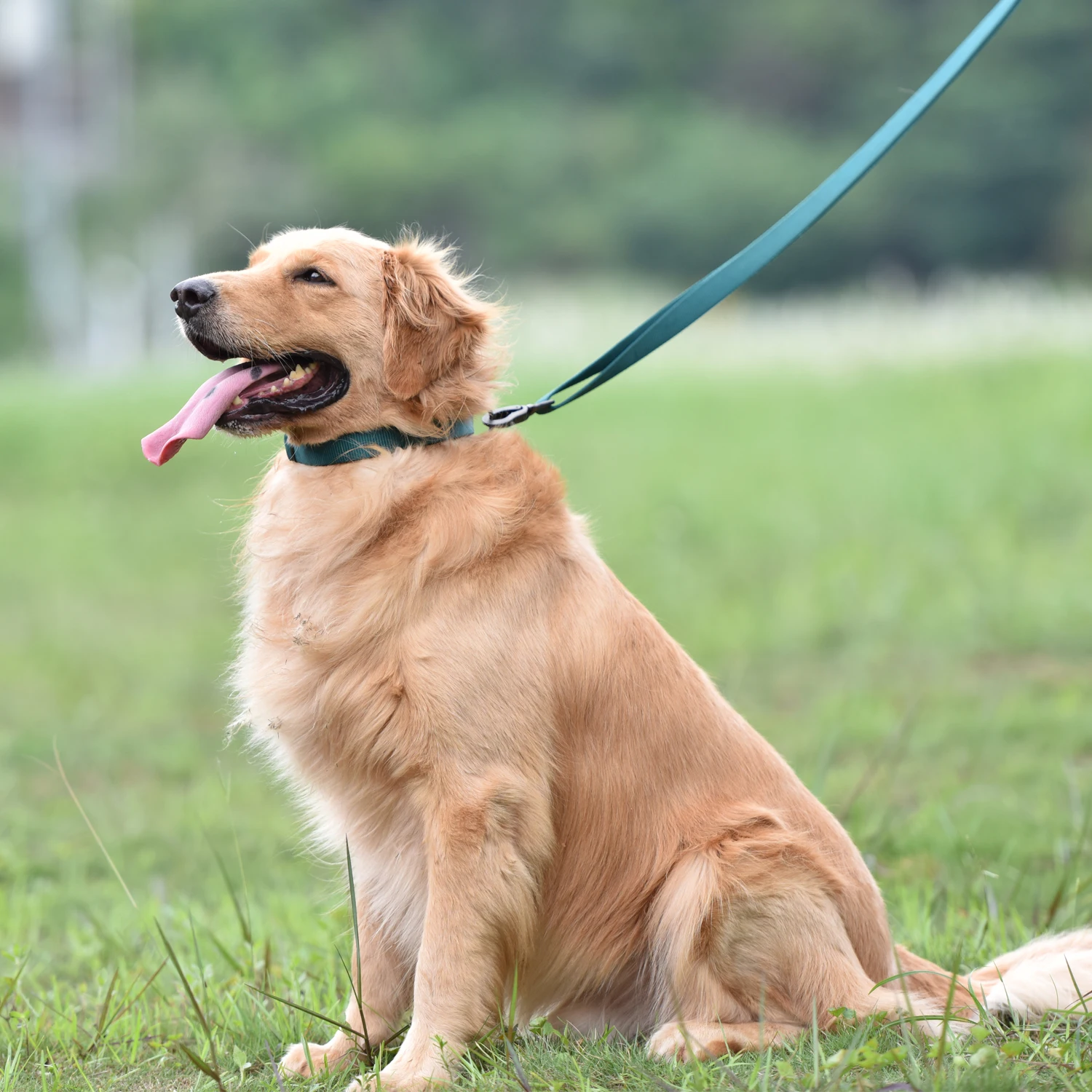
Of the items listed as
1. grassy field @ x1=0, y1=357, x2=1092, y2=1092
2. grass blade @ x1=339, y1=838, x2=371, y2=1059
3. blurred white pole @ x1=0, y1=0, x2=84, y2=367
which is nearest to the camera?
grass blade @ x1=339, y1=838, x2=371, y2=1059

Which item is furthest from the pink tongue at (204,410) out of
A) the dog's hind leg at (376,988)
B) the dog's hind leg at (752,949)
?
the dog's hind leg at (752,949)

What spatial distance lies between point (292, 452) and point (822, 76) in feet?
127

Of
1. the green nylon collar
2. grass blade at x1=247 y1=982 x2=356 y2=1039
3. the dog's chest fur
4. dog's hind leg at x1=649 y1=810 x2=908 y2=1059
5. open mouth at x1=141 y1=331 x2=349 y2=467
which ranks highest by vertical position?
open mouth at x1=141 y1=331 x2=349 y2=467

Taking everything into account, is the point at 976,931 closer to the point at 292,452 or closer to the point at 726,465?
the point at 292,452

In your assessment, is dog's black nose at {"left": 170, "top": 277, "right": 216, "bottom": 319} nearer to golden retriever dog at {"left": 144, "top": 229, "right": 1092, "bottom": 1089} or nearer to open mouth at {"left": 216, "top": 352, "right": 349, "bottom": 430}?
golden retriever dog at {"left": 144, "top": 229, "right": 1092, "bottom": 1089}

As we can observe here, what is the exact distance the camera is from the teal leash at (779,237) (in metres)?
3.10

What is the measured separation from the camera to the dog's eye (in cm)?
300

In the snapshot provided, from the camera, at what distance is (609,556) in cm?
932

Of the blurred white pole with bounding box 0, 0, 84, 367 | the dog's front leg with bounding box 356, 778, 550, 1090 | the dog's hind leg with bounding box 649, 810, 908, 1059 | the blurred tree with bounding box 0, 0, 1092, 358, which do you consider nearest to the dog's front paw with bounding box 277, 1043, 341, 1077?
the dog's front leg with bounding box 356, 778, 550, 1090

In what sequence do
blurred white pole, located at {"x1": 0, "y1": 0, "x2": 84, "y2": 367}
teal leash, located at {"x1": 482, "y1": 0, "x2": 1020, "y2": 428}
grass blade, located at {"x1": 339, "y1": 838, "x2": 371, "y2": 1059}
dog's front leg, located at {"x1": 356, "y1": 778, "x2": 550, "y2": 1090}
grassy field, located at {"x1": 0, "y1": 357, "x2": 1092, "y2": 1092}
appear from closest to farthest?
dog's front leg, located at {"x1": 356, "y1": 778, "x2": 550, "y2": 1090}, grass blade, located at {"x1": 339, "y1": 838, "x2": 371, "y2": 1059}, grassy field, located at {"x1": 0, "y1": 357, "x2": 1092, "y2": 1092}, teal leash, located at {"x1": 482, "y1": 0, "x2": 1020, "y2": 428}, blurred white pole, located at {"x1": 0, "y1": 0, "x2": 84, "y2": 367}

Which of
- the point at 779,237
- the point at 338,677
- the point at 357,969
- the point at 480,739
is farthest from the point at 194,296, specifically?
the point at 357,969

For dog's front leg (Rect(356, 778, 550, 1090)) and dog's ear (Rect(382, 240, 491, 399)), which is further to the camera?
dog's ear (Rect(382, 240, 491, 399))

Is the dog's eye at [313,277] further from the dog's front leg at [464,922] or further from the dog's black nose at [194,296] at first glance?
the dog's front leg at [464,922]

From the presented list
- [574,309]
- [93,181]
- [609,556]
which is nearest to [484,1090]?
[609,556]
